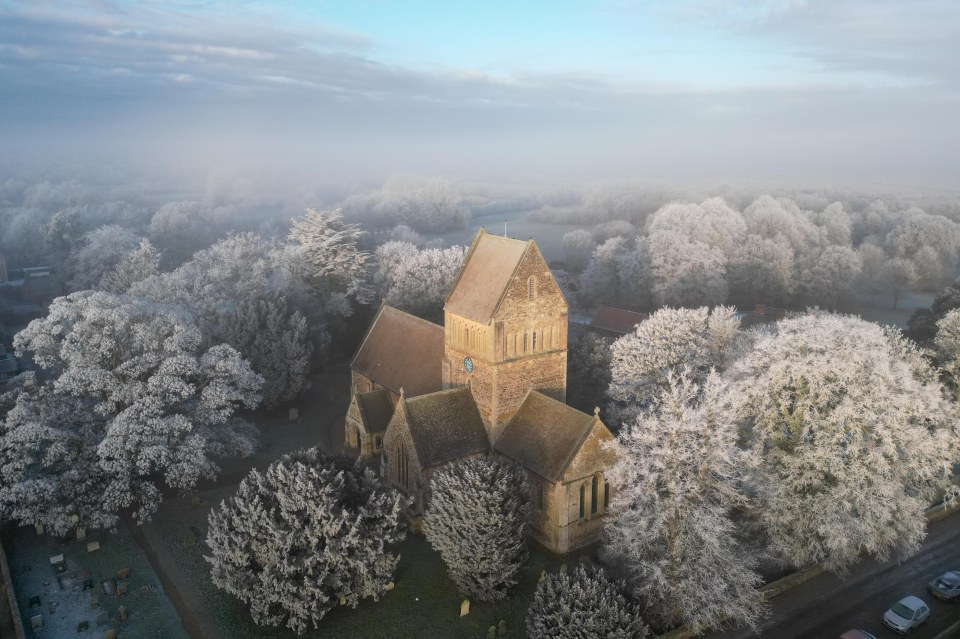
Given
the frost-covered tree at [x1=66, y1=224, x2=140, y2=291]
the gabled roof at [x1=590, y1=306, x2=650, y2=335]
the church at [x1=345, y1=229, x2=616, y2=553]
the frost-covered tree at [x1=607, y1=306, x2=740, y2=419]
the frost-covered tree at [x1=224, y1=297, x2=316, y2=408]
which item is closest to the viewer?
the church at [x1=345, y1=229, x2=616, y2=553]

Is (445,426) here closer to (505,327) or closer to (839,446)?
(505,327)

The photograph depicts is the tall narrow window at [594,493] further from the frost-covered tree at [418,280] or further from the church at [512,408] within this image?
the frost-covered tree at [418,280]

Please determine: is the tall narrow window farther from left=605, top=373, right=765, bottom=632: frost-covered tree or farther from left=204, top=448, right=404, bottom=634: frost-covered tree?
left=204, top=448, right=404, bottom=634: frost-covered tree

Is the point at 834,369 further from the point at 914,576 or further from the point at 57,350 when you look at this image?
the point at 57,350

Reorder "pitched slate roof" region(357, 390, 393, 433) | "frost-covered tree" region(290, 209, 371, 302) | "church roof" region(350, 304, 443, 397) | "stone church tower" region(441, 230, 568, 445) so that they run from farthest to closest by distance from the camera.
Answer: "frost-covered tree" region(290, 209, 371, 302) → "church roof" region(350, 304, 443, 397) → "pitched slate roof" region(357, 390, 393, 433) → "stone church tower" region(441, 230, 568, 445)

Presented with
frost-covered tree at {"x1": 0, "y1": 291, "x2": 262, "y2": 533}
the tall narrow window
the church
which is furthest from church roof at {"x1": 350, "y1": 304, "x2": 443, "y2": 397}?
the tall narrow window

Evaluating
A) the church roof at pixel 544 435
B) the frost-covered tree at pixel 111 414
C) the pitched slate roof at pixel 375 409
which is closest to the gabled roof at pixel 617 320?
the pitched slate roof at pixel 375 409
